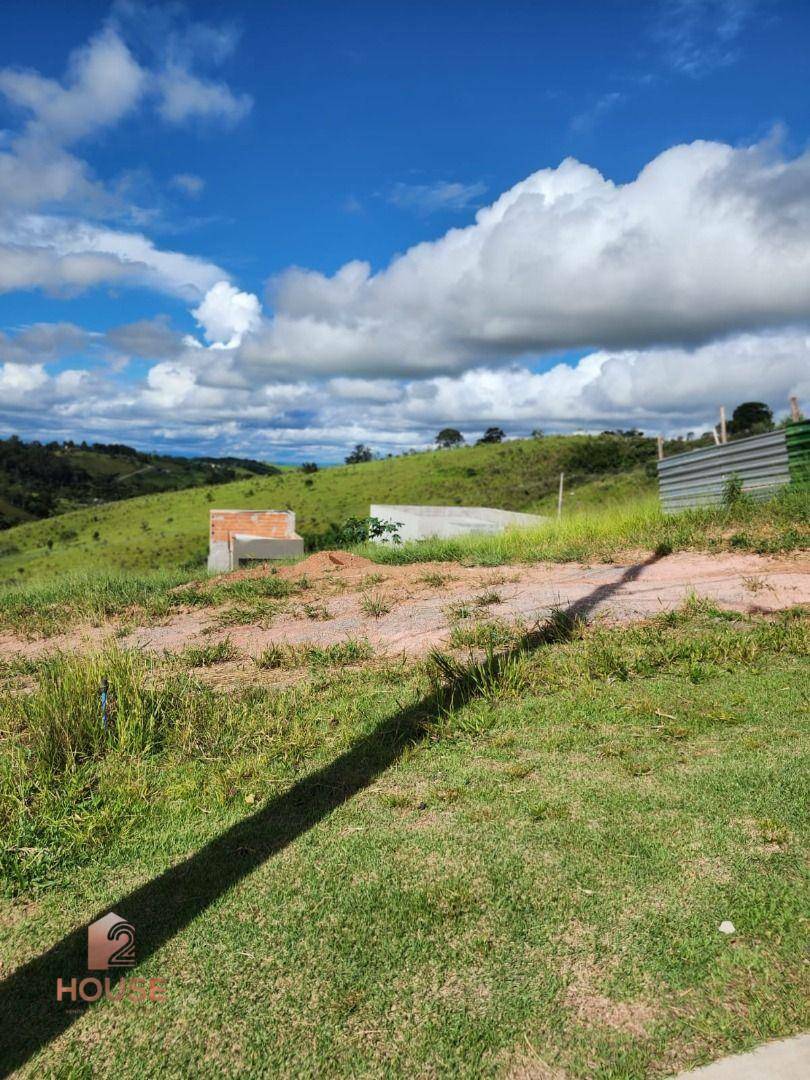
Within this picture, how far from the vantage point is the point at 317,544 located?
2184 centimetres

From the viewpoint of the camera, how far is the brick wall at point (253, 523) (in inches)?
802

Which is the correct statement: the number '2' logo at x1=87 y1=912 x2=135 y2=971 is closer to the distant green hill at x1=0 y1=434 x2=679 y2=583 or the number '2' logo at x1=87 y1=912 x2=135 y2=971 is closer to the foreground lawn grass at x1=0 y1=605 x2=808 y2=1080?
the foreground lawn grass at x1=0 y1=605 x2=808 y2=1080

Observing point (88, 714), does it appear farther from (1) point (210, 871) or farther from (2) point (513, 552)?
(2) point (513, 552)

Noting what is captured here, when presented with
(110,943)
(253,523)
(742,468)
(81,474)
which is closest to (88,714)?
(110,943)

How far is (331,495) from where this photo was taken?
49938 millimetres

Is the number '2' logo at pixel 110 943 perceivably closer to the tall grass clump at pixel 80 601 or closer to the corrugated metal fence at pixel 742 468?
the tall grass clump at pixel 80 601

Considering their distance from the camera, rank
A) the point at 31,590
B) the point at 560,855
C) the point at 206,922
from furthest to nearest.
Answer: the point at 31,590 < the point at 560,855 < the point at 206,922

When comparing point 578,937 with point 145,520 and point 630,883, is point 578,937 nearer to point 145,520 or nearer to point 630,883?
point 630,883

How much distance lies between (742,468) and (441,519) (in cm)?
916

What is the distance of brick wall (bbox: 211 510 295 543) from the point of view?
20359 mm

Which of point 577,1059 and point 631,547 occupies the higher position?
point 631,547

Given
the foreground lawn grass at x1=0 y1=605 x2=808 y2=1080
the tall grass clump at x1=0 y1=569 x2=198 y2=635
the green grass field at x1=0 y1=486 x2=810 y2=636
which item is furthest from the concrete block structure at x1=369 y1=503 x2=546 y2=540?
the foreground lawn grass at x1=0 y1=605 x2=808 y2=1080

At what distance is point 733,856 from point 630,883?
18.0 inches

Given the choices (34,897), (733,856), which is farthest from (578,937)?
(34,897)
